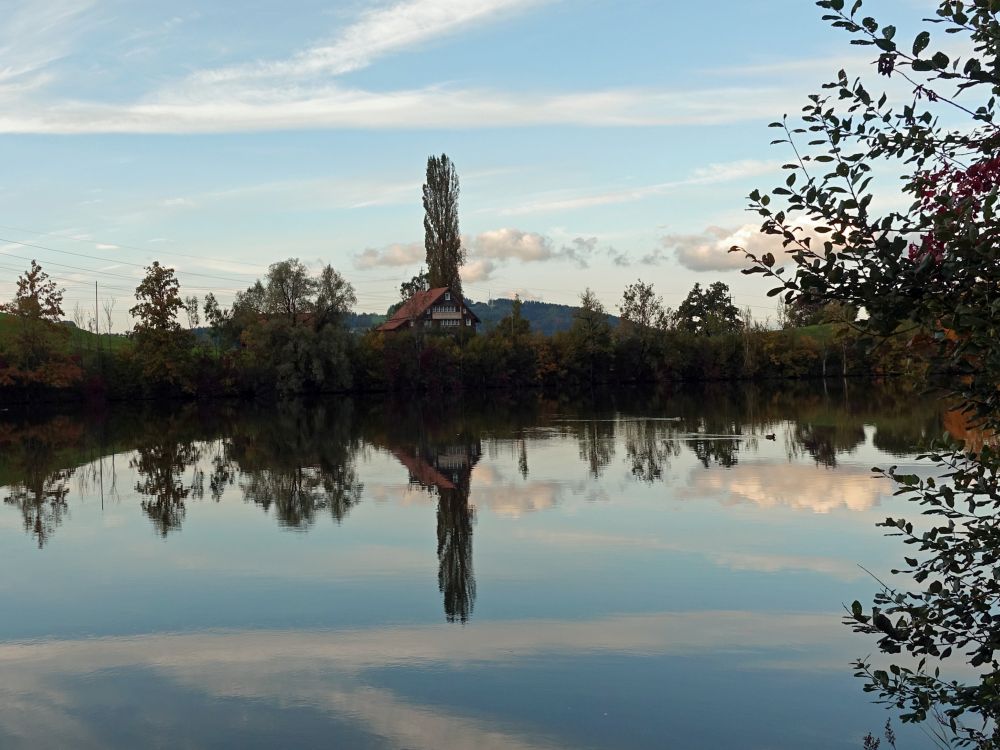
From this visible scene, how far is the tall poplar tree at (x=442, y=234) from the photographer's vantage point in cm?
9062

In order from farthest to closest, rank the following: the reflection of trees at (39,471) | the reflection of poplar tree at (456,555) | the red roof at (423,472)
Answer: the red roof at (423,472), the reflection of trees at (39,471), the reflection of poplar tree at (456,555)

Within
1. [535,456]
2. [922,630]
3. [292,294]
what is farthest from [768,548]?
[292,294]

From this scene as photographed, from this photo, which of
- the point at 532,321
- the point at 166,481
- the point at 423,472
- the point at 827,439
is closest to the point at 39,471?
the point at 166,481

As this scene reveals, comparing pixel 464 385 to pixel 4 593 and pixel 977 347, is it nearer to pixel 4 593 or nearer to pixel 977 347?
pixel 4 593

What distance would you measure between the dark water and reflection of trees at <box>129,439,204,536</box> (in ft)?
0.57

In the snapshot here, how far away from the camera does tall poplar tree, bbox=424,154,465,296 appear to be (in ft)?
297

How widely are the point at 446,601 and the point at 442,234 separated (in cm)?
8099

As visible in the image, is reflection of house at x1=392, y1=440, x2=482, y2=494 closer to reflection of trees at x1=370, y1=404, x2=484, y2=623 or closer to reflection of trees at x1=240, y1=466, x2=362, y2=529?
reflection of trees at x1=370, y1=404, x2=484, y2=623

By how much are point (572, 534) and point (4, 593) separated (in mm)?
8415

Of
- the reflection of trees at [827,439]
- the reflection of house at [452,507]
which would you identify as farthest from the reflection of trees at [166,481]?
the reflection of trees at [827,439]

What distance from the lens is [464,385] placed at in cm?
8212

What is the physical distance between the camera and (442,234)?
300 feet

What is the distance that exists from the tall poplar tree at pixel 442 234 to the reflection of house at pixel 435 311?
1.28 m

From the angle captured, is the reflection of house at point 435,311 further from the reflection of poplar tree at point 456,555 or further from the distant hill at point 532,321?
the reflection of poplar tree at point 456,555
